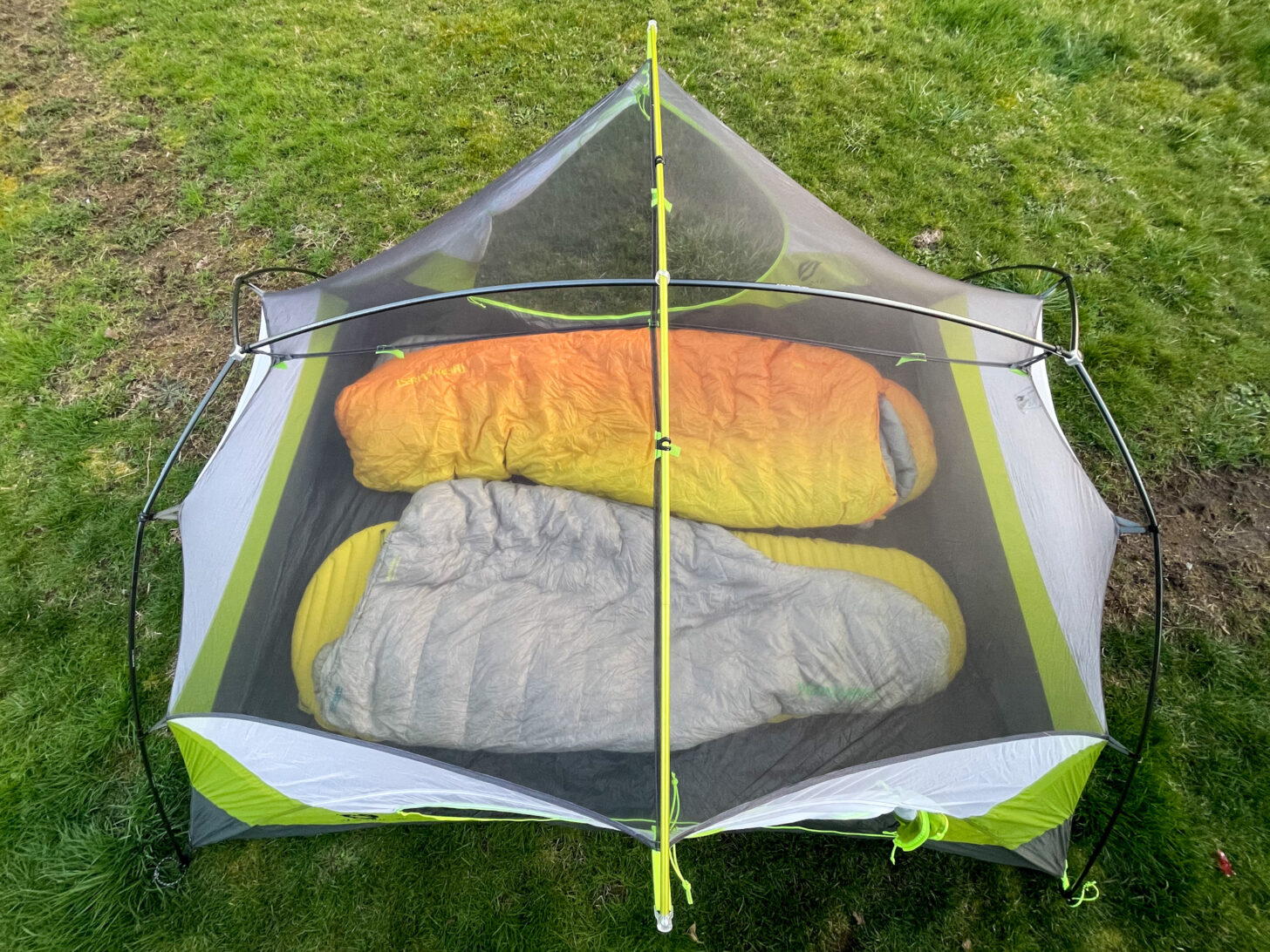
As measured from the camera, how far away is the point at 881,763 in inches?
56.2

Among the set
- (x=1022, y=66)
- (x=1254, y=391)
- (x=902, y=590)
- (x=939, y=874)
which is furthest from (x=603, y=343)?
(x=1022, y=66)

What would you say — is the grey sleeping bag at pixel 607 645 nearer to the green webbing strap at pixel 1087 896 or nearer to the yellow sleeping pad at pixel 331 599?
the yellow sleeping pad at pixel 331 599

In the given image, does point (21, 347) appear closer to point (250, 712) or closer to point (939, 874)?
point (250, 712)

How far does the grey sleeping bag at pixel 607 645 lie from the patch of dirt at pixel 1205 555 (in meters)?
1.19

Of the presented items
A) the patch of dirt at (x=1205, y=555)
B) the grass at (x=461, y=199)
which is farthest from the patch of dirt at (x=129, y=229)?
the patch of dirt at (x=1205, y=555)

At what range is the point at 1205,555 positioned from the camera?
2260 mm

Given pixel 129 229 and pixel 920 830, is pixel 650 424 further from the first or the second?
pixel 129 229

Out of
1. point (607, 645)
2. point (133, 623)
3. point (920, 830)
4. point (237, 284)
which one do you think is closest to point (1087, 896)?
point (920, 830)

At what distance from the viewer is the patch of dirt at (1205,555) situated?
7.13 feet

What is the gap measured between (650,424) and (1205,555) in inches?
82.1

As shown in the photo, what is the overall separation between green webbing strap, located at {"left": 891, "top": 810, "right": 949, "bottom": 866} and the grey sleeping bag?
243 millimetres

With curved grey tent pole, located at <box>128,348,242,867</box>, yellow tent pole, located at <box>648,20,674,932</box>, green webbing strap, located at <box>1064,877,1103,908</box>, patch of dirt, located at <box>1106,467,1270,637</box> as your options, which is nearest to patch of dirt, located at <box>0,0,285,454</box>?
curved grey tent pole, located at <box>128,348,242,867</box>

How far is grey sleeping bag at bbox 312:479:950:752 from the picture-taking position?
1491mm

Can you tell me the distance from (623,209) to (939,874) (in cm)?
200
